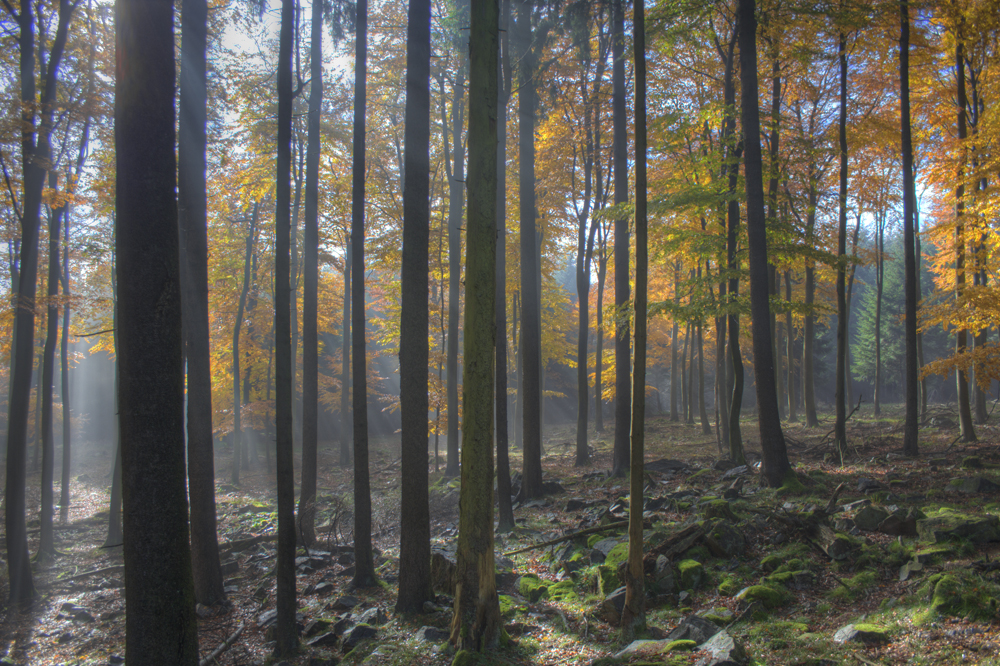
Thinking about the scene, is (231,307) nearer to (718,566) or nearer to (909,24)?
(718,566)

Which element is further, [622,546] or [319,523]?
[319,523]

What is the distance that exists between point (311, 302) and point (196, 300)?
2908 mm

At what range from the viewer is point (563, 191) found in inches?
673

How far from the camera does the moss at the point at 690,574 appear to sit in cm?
627

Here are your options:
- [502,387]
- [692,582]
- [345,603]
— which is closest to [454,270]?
[502,387]

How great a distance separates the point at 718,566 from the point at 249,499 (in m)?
15.6

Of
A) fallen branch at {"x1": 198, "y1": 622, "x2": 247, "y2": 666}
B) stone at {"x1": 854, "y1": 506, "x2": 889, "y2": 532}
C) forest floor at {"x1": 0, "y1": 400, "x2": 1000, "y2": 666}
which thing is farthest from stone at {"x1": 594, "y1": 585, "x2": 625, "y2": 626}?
fallen branch at {"x1": 198, "y1": 622, "x2": 247, "y2": 666}

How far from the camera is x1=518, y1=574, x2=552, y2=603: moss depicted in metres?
6.86

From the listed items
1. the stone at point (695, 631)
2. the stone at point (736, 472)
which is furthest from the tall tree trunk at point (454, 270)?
the stone at point (695, 631)

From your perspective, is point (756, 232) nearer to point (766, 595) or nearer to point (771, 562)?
point (771, 562)

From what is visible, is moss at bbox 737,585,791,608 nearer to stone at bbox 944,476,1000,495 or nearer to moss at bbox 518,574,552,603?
moss at bbox 518,574,552,603

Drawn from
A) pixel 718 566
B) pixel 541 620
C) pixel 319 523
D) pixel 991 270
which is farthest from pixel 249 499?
pixel 991 270

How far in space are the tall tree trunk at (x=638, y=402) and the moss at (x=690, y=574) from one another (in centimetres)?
108

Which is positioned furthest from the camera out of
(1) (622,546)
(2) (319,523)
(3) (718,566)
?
(2) (319,523)
